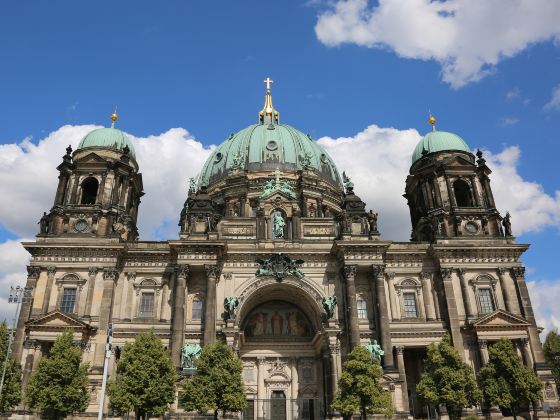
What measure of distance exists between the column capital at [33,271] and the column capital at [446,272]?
32.8 m

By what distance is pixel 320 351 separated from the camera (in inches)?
1619

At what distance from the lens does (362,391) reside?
30.2 meters

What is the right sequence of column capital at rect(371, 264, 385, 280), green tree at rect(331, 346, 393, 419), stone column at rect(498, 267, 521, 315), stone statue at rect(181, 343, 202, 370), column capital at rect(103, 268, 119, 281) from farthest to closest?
stone column at rect(498, 267, 521, 315)
column capital at rect(371, 264, 385, 280)
column capital at rect(103, 268, 119, 281)
stone statue at rect(181, 343, 202, 370)
green tree at rect(331, 346, 393, 419)

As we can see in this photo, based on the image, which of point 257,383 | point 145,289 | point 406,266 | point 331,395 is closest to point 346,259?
point 406,266

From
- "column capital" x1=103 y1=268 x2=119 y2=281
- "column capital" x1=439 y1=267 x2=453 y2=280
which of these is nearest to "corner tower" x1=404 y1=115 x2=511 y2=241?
"column capital" x1=439 y1=267 x2=453 y2=280

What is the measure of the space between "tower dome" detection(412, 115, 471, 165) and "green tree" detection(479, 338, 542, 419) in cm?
2060

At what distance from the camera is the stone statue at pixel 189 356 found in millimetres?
35356

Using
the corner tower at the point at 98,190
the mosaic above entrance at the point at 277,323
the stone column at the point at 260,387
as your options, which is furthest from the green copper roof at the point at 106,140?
the stone column at the point at 260,387

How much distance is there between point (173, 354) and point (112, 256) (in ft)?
31.9

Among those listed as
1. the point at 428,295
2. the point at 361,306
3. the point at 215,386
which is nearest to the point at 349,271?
the point at 361,306

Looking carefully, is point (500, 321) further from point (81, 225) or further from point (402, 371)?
point (81, 225)

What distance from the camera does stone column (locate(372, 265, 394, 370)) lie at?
36263 millimetres

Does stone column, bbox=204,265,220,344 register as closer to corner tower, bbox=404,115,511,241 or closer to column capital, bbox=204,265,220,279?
column capital, bbox=204,265,220,279

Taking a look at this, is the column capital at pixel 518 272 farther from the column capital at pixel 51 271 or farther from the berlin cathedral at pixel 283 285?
the column capital at pixel 51 271
